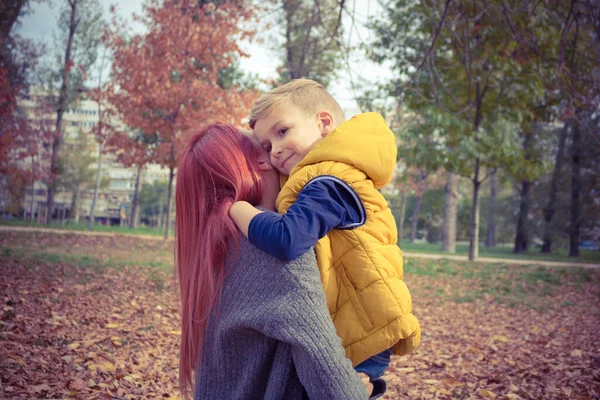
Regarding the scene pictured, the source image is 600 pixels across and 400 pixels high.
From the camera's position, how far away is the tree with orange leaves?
41.9 ft

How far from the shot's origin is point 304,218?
152 cm

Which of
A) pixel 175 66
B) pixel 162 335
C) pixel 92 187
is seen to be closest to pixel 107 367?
pixel 162 335

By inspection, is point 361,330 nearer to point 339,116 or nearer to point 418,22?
point 339,116

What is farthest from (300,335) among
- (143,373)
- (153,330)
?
(153,330)

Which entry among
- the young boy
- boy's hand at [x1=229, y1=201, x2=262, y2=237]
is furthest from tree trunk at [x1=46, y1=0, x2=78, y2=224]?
the young boy

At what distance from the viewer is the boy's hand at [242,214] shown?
163cm

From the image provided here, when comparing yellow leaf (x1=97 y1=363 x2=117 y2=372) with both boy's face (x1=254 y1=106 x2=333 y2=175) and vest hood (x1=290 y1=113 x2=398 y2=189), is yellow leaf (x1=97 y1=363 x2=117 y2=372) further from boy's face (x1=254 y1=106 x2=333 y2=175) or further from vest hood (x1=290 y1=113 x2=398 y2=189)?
vest hood (x1=290 y1=113 x2=398 y2=189)

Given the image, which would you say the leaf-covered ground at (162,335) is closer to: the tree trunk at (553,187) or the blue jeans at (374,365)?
the blue jeans at (374,365)

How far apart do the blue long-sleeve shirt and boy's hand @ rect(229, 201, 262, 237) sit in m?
0.04

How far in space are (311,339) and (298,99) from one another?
897mm

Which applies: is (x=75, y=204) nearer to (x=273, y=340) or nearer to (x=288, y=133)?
(x=288, y=133)

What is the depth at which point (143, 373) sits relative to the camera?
14.1ft

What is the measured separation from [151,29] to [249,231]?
41.6 feet

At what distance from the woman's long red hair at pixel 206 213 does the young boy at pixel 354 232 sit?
0.29ft
